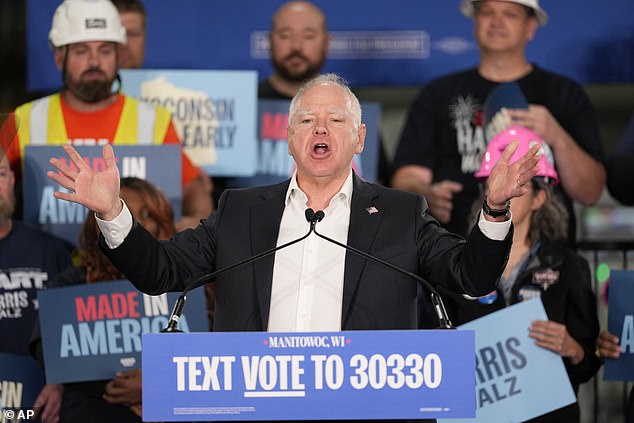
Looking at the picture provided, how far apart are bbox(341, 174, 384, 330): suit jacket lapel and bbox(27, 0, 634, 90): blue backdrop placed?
12.7ft

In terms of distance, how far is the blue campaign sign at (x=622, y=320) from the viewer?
4.43 m

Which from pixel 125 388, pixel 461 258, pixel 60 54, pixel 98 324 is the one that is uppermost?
pixel 60 54

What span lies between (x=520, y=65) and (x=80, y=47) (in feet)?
6.73

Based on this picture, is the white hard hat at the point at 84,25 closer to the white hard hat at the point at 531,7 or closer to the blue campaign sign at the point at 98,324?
the blue campaign sign at the point at 98,324

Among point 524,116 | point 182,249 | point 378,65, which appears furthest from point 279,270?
point 378,65

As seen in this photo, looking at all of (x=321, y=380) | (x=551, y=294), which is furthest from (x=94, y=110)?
(x=321, y=380)

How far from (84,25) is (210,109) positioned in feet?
2.40

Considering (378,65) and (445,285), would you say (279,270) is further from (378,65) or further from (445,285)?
(378,65)

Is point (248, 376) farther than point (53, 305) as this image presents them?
No

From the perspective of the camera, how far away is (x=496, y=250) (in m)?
3.16

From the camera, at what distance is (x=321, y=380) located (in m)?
2.86

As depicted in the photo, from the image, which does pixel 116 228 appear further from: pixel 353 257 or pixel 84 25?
pixel 84 25

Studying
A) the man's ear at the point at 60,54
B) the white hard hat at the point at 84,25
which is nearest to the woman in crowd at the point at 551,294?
the white hard hat at the point at 84,25

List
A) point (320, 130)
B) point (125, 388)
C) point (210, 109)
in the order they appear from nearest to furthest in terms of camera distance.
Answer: point (320, 130) → point (125, 388) → point (210, 109)
